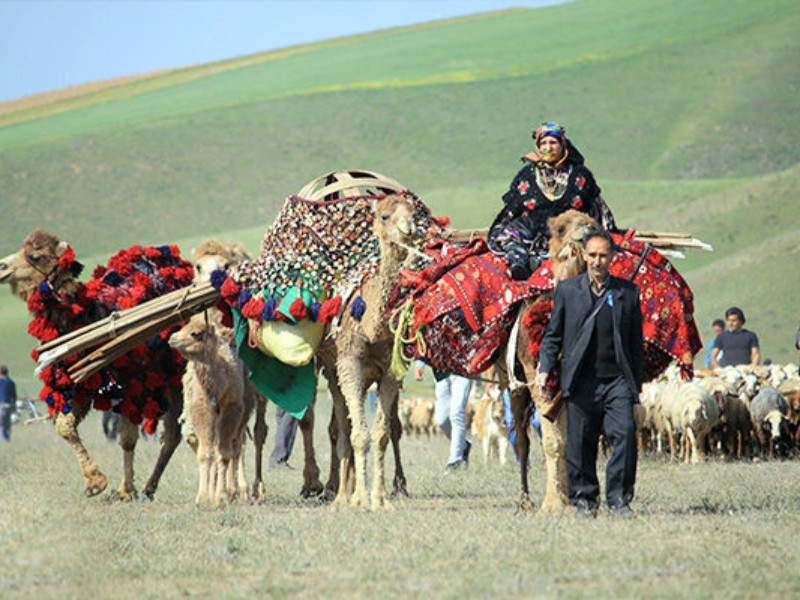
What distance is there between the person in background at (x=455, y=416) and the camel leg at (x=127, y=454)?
393cm

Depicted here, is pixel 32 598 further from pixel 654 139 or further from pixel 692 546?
pixel 654 139

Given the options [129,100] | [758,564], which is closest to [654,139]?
[129,100]

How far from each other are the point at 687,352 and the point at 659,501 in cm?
201

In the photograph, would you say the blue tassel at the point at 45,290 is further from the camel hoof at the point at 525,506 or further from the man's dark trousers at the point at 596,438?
the man's dark trousers at the point at 596,438

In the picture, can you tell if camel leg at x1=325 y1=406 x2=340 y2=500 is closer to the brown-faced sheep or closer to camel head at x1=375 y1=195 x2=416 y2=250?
camel head at x1=375 y1=195 x2=416 y2=250

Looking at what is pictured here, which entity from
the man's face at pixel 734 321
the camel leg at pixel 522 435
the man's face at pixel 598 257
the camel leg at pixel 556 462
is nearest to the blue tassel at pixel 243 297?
the camel leg at pixel 522 435

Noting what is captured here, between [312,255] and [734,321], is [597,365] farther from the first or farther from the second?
[734,321]

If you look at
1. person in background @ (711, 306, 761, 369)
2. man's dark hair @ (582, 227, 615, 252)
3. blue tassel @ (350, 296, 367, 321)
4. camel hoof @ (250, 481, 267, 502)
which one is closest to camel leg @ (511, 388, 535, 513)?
blue tassel @ (350, 296, 367, 321)

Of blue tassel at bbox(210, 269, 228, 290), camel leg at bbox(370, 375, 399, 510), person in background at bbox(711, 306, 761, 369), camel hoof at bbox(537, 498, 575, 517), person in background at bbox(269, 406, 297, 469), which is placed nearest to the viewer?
camel hoof at bbox(537, 498, 575, 517)

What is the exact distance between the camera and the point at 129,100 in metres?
103

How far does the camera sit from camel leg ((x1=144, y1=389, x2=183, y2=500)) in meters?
15.3

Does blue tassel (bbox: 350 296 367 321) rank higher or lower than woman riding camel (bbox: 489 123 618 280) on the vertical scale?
lower

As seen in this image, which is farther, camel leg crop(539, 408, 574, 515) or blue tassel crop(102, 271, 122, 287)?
blue tassel crop(102, 271, 122, 287)

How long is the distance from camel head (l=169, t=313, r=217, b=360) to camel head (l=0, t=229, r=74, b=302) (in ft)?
5.10
